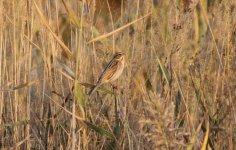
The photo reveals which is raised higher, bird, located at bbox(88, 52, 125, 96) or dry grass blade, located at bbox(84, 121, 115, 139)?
bird, located at bbox(88, 52, 125, 96)

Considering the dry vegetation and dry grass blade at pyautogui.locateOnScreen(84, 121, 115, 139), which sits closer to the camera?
dry grass blade at pyautogui.locateOnScreen(84, 121, 115, 139)

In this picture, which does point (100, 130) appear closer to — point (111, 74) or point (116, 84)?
point (111, 74)

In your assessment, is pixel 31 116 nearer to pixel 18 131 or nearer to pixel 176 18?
pixel 18 131

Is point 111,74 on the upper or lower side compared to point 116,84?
upper

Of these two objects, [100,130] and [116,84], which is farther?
[116,84]

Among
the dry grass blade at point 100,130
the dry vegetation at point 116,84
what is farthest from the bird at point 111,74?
the dry grass blade at point 100,130

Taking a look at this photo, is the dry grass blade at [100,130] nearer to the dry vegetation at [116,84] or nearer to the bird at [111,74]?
the dry vegetation at [116,84]

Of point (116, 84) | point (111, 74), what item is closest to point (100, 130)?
point (111, 74)

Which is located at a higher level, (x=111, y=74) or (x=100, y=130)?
(x=111, y=74)

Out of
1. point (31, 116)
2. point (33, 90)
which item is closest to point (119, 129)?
point (31, 116)

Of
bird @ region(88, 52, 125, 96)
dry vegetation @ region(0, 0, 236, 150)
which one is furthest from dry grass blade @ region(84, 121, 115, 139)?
bird @ region(88, 52, 125, 96)

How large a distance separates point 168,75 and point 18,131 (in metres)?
0.94

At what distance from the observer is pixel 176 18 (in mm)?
2857

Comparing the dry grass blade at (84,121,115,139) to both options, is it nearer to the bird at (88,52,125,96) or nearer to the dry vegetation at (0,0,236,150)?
the dry vegetation at (0,0,236,150)
